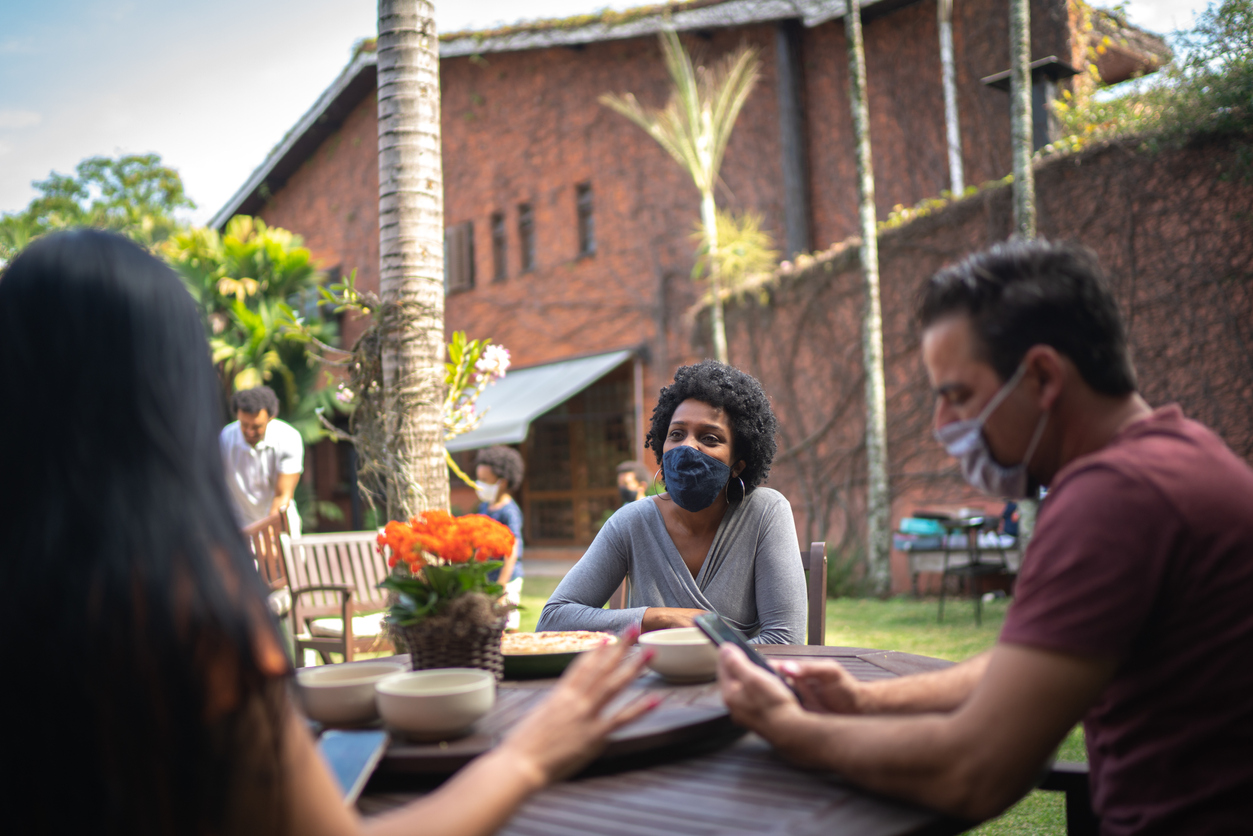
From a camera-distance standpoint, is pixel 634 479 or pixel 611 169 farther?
pixel 611 169

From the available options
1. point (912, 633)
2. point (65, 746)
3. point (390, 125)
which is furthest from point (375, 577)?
point (65, 746)

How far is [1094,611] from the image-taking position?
3.71 ft

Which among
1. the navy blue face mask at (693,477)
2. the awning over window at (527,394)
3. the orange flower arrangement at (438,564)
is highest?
the awning over window at (527,394)

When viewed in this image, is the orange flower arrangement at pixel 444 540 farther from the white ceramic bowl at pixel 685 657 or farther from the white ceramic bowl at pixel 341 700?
the white ceramic bowl at pixel 685 657

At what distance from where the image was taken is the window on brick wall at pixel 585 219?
15.3 metres

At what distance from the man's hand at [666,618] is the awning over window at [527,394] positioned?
32.7ft

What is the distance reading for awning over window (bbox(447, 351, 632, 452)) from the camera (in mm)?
13023

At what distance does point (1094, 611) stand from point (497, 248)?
1637 centimetres

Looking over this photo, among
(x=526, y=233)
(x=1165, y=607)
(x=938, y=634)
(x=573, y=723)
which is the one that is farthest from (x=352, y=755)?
(x=526, y=233)

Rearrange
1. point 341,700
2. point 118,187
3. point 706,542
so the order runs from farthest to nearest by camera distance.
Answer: point 118,187 → point 706,542 → point 341,700

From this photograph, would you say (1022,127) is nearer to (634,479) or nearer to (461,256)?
(634,479)

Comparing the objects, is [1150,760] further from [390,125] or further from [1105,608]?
[390,125]

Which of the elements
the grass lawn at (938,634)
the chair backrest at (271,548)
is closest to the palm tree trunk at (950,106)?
the grass lawn at (938,634)

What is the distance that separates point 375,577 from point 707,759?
4.72 m
